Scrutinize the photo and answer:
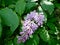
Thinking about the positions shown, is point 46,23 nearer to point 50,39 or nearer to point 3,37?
point 50,39

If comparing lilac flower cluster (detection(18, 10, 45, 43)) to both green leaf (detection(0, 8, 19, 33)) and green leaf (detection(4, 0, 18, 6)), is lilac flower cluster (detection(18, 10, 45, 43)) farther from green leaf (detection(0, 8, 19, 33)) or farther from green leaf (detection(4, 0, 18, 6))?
green leaf (detection(4, 0, 18, 6))

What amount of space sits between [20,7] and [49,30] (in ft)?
1.17

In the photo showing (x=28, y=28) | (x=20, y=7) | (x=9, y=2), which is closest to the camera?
(x=28, y=28)

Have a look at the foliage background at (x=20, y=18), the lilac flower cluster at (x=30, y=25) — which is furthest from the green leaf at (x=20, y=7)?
the lilac flower cluster at (x=30, y=25)

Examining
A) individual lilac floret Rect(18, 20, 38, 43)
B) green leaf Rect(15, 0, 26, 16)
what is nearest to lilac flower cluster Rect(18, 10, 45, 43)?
individual lilac floret Rect(18, 20, 38, 43)

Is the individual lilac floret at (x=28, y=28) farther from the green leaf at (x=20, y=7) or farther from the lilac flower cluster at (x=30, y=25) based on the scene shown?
the green leaf at (x=20, y=7)

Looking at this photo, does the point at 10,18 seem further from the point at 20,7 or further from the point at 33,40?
the point at 33,40

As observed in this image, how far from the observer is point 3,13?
4.65 feet

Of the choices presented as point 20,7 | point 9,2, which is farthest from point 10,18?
point 9,2

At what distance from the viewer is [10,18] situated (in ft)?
4.59

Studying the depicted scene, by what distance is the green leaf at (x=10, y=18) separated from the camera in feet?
4.53

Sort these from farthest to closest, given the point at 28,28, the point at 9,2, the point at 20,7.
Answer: the point at 9,2, the point at 20,7, the point at 28,28

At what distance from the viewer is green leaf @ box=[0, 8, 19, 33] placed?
138 centimetres

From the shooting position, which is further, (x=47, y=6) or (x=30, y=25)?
(x=47, y=6)
